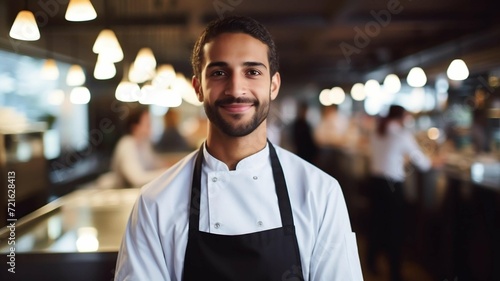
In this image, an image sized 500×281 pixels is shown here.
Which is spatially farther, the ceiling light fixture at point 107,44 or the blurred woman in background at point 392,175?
the blurred woman in background at point 392,175

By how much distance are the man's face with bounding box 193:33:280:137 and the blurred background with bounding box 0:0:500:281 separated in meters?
1.14

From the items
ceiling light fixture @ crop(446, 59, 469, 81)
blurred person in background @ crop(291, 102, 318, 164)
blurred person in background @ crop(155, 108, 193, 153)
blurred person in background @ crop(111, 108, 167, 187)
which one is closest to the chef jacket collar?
blurred person in background @ crop(111, 108, 167, 187)

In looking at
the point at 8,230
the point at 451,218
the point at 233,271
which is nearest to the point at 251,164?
the point at 233,271

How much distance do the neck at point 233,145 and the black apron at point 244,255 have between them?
183 mm

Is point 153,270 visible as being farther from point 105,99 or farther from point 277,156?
point 105,99

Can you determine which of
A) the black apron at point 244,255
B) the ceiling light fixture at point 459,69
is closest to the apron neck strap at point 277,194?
the black apron at point 244,255

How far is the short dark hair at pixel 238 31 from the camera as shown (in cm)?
146

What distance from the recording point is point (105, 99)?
1004 cm

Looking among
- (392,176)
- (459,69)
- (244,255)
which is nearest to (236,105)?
(244,255)

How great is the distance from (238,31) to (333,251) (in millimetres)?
692

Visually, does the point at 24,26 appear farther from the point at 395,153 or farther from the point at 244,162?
the point at 395,153

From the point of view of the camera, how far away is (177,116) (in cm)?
768

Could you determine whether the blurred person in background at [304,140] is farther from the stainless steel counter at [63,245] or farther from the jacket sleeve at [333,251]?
the jacket sleeve at [333,251]

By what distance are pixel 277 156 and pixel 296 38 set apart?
8529mm
